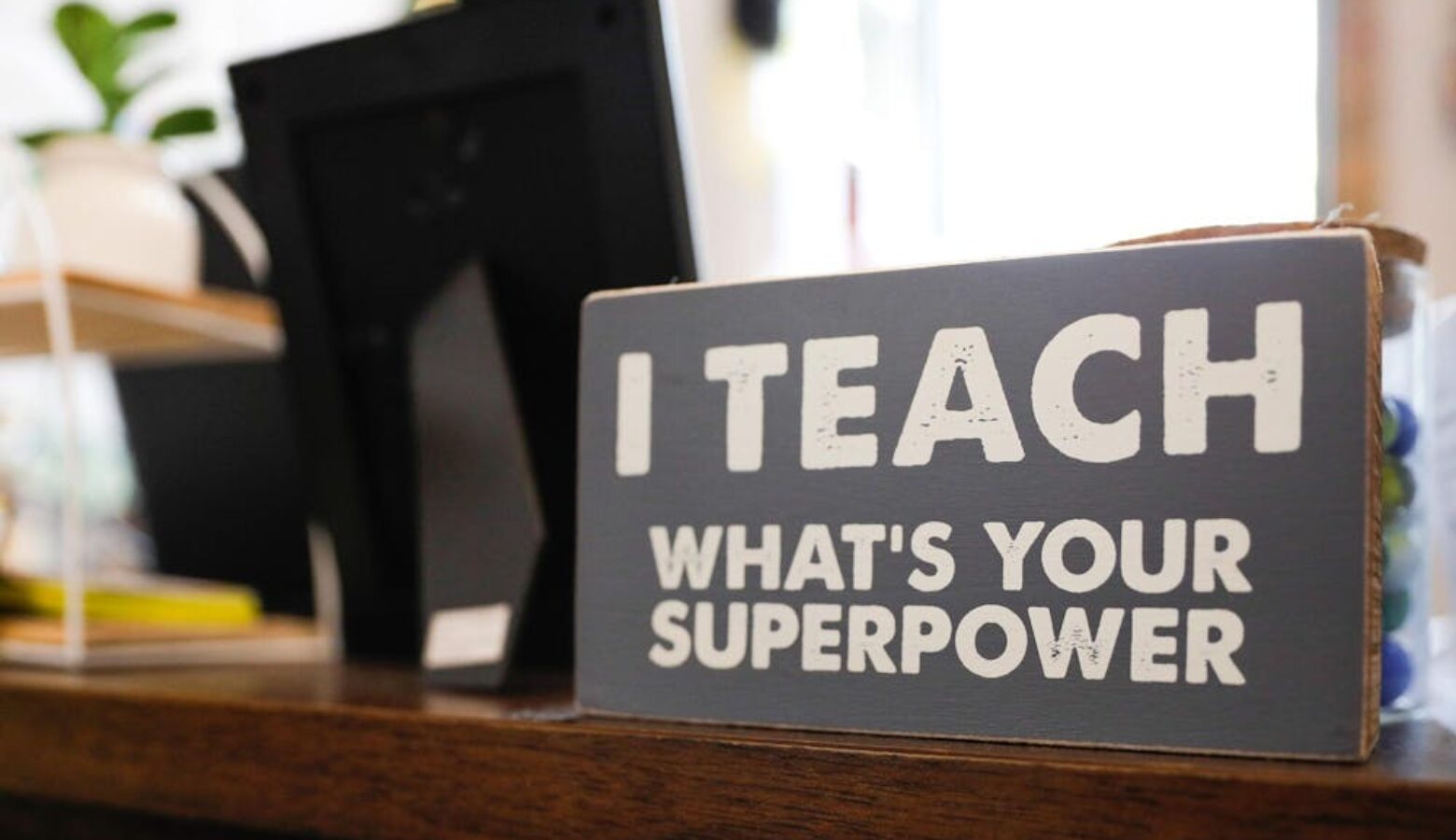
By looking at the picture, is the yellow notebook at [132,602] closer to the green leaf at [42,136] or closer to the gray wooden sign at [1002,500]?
the green leaf at [42,136]

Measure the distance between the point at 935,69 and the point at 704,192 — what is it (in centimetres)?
129

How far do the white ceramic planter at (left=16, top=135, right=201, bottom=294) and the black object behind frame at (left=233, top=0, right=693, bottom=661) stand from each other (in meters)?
0.29

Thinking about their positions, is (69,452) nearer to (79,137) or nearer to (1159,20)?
(79,137)

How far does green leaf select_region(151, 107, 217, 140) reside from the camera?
3.91ft

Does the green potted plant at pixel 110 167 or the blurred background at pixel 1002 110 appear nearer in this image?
the green potted plant at pixel 110 167

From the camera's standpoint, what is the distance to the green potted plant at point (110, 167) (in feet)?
3.81

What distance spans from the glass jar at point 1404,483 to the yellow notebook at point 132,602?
0.96m

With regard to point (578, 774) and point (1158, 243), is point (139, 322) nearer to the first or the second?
point (578, 774)

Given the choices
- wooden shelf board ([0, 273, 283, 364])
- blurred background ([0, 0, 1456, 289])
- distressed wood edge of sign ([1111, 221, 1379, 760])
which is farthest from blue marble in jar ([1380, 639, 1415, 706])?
blurred background ([0, 0, 1456, 289])

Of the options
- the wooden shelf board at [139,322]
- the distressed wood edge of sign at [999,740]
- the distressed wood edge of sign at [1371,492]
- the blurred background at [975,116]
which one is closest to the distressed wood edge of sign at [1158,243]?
the distressed wood edge of sign at [1371,492]

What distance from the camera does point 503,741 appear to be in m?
0.57

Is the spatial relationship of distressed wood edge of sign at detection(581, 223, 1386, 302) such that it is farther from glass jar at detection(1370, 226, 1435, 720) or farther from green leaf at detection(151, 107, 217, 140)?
green leaf at detection(151, 107, 217, 140)

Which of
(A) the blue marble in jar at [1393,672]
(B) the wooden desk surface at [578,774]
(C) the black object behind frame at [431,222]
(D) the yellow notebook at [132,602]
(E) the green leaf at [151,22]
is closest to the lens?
(B) the wooden desk surface at [578,774]

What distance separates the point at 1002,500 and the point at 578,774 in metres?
0.23
